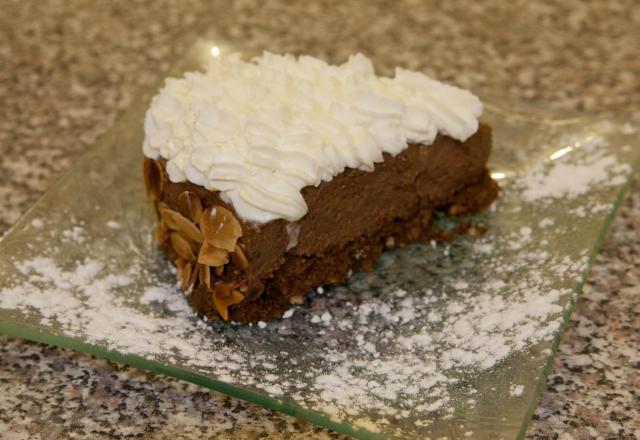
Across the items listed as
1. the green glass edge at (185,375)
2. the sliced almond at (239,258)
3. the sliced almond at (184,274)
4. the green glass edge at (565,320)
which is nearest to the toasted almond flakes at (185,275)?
the sliced almond at (184,274)

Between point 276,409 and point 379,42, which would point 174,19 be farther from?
point 276,409

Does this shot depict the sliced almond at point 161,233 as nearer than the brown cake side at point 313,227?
No

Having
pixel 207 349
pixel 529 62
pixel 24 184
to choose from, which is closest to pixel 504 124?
pixel 529 62

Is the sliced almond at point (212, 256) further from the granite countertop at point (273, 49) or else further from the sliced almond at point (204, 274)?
the granite countertop at point (273, 49)

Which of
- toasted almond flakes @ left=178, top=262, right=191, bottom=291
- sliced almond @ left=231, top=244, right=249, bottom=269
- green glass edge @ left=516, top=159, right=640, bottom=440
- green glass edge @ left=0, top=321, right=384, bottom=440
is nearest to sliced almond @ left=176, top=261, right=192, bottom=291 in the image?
toasted almond flakes @ left=178, top=262, right=191, bottom=291

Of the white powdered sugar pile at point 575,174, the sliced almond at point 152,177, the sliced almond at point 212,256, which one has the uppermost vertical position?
the white powdered sugar pile at point 575,174

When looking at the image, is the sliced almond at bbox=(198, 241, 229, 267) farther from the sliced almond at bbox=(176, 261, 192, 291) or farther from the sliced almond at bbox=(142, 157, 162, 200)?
the sliced almond at bbox=(142, 157, 162, 200)
